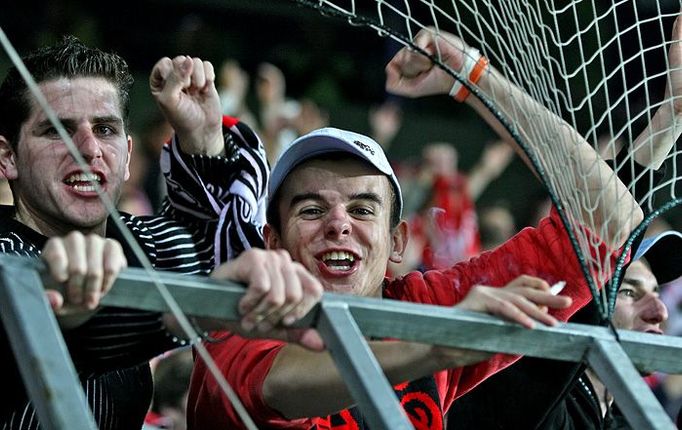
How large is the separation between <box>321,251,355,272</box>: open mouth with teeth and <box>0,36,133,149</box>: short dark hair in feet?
1.69

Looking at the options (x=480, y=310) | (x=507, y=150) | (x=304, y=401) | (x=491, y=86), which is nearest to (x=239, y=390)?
(x=304, y=401)

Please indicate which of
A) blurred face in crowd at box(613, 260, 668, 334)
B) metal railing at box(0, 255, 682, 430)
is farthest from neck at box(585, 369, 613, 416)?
metal railing at box(0, 255, 682, 430)

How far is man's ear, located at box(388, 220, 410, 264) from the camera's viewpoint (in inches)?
122

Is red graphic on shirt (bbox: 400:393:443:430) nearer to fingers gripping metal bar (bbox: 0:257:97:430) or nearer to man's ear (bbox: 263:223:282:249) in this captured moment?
man's ear (bbox: 263:223:282:249)

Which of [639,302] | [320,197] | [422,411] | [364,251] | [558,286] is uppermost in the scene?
[320,197]

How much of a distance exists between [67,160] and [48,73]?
0.19 meters

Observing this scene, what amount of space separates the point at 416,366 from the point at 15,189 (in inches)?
37.9

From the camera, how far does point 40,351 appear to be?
66.7 inches

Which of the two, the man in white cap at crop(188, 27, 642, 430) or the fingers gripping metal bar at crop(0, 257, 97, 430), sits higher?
the man in white cap at crop(188, 27, 642, 430)

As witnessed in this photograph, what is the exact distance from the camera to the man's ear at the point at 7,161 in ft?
8.96

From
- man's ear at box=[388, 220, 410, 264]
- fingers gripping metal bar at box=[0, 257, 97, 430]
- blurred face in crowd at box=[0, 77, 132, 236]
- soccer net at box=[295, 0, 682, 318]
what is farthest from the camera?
man's ear at box=[388, 220, 410, 264]

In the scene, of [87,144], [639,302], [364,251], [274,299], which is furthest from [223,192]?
[639,302]

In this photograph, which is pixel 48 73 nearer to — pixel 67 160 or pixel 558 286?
pixel 67 160

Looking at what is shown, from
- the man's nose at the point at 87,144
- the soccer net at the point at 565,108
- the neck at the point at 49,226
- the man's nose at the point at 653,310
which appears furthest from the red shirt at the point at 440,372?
the man's nose at the point at 653,310
